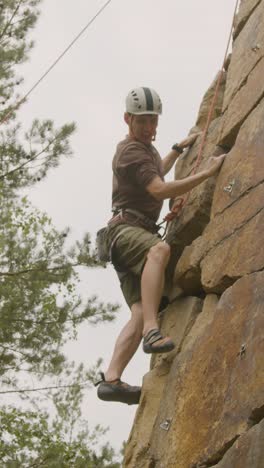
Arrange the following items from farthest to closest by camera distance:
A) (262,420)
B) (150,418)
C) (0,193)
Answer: (0,193) → (150,418) → (262,420)

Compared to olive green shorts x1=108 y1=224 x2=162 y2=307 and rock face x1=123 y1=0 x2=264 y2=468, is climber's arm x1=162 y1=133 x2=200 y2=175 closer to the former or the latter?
rock face x1=123 y1=0 x2=264 y2=468

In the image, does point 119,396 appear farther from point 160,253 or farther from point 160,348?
point 160,253

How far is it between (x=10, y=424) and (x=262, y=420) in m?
7.45

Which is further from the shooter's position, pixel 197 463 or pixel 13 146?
pixel 13 146

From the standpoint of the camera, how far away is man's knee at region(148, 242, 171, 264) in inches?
247

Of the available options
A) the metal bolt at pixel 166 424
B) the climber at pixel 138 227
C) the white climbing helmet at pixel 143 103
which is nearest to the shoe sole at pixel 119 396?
the climber at pixel 138 227

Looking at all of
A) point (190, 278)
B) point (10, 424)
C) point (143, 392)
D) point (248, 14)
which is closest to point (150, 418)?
point (143, 392)

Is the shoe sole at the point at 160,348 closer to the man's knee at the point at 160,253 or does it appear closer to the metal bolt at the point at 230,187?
the man's knee at the point at 160,253

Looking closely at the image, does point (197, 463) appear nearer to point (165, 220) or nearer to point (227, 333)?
point (227, 333)

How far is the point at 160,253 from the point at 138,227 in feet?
1.44

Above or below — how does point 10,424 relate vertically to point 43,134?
below

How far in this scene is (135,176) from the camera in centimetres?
667

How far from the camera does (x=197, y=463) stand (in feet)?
16.3

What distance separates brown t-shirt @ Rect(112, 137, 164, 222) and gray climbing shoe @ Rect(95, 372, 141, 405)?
1316mm
